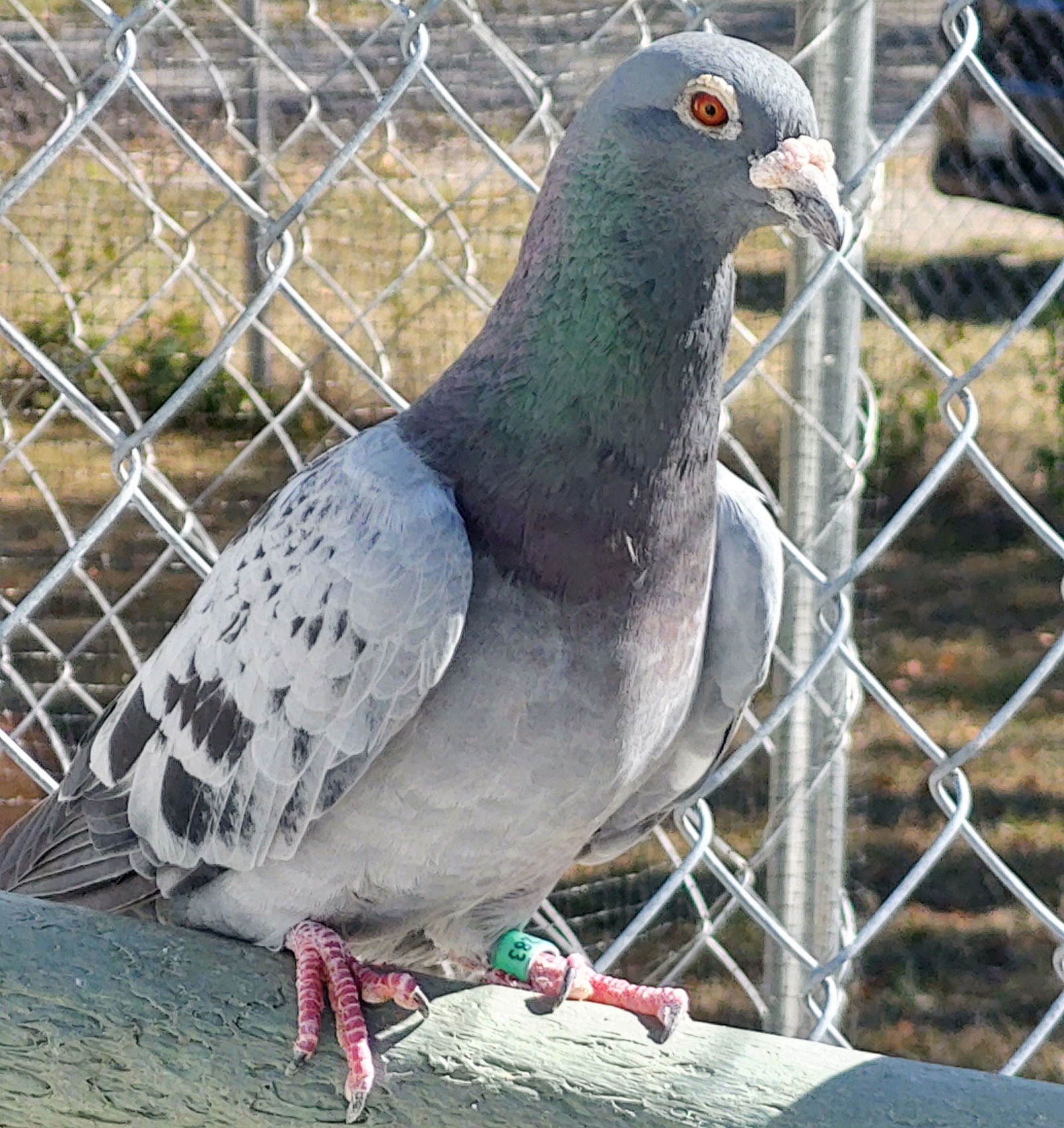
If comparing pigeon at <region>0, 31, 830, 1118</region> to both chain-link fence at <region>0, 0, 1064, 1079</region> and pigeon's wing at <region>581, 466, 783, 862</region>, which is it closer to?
pigeon's wing at <region>581, 466, 783, 862</region>

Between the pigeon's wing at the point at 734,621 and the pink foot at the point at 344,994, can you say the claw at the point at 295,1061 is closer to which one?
the pink foot at the point at 344,994

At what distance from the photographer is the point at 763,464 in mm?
3963

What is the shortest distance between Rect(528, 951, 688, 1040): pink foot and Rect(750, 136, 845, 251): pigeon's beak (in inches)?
27.7

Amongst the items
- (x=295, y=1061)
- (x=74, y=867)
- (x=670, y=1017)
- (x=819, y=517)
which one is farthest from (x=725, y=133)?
(x=74, y=867)

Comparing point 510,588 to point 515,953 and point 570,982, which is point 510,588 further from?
point 515,953

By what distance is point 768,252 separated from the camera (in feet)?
11.6

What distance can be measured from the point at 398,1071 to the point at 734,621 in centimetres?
74

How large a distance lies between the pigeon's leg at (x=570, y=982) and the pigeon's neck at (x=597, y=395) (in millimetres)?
382

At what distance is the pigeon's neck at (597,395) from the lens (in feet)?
5.05

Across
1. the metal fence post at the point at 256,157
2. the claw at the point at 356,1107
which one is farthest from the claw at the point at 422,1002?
the metal fence post at the point at 256,157

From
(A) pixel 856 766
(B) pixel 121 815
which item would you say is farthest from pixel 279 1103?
(A) pixel 856 766

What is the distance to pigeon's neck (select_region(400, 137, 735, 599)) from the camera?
5.05 ft

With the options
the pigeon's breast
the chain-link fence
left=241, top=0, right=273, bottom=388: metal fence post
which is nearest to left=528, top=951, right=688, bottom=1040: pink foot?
the pigeon's breast

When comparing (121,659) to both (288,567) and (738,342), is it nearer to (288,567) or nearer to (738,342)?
(738,342)
